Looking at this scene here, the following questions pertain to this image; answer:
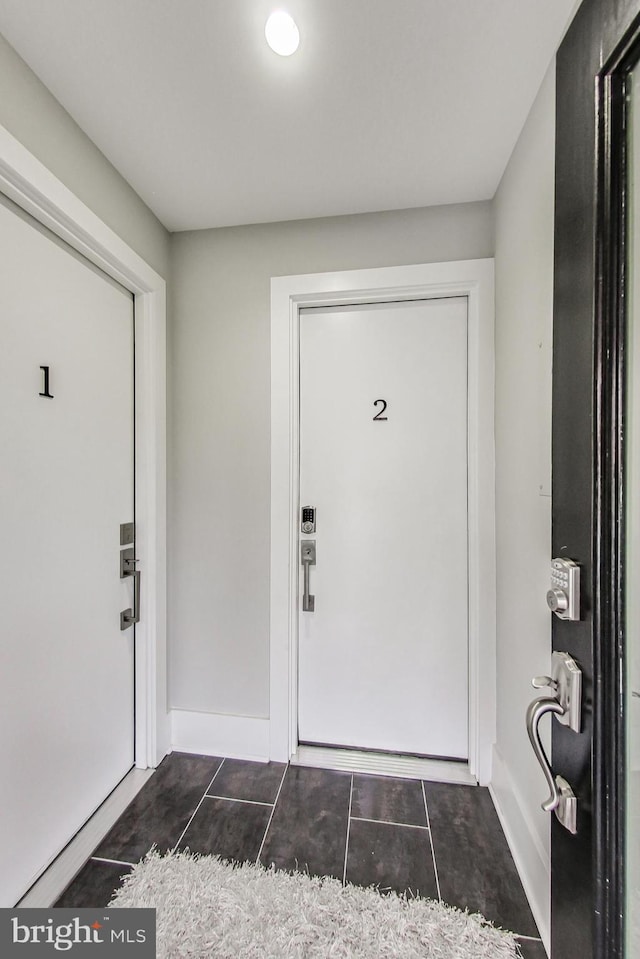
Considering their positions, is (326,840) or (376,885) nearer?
(376,885)

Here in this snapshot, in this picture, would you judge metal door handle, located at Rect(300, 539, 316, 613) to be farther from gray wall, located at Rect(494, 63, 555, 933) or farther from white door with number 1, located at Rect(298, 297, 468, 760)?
gray wall, located at Rect(494, 63, 555, 933)

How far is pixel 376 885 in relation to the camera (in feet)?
4.05

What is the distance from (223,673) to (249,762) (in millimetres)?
406

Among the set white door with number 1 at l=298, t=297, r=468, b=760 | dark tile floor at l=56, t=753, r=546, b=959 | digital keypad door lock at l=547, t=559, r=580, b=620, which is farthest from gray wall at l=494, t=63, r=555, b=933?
digital keypad door lock at l=547, t=559, r=580, b=620

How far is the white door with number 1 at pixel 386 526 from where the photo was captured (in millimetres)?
1769

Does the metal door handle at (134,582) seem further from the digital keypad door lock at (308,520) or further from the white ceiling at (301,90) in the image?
the white ceiling at (301,90)

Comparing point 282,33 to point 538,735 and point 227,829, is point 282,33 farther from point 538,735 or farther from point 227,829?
point 227,829

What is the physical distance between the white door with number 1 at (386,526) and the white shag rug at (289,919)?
66cm

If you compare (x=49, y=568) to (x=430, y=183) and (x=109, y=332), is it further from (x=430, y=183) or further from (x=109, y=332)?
(x=430, y=183)

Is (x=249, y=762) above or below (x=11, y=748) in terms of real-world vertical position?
below

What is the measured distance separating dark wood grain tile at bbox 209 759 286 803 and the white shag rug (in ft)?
1.05

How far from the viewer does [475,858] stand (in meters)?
1.33

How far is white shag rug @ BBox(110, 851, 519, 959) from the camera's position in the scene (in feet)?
3.49

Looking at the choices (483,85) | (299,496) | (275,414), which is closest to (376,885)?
(299,496)
